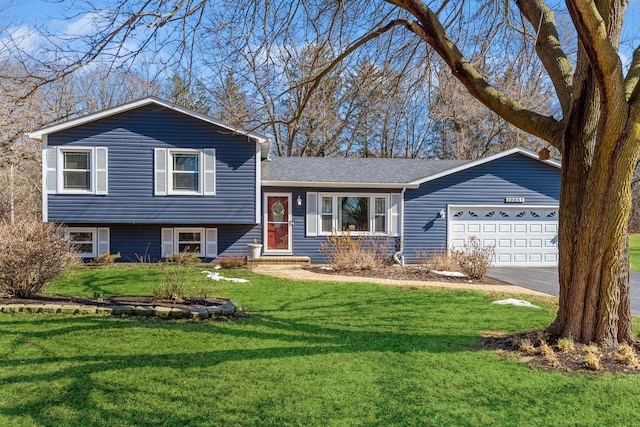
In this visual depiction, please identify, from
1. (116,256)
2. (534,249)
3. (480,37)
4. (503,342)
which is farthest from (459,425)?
(534,249)

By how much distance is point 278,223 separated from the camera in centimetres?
1483

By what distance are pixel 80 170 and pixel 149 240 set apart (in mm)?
2842

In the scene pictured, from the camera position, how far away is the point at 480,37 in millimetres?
7711

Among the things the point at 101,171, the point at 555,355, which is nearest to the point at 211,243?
the point at 101,171

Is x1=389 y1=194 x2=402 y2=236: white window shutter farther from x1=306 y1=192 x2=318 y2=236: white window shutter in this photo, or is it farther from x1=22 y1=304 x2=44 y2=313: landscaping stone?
x1=22 y1=304 x2=44 y2=313: landscaping stone

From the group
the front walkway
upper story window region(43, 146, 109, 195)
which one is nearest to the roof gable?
the front walkway

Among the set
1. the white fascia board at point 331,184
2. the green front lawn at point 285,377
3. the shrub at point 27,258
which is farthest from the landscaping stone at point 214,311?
the white fascia board at point 331,184

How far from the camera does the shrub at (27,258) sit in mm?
6820

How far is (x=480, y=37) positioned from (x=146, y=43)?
539 centimetres

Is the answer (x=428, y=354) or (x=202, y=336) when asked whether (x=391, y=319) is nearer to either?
(x=428, y=354)

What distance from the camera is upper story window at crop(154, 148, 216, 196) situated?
13.5 metres

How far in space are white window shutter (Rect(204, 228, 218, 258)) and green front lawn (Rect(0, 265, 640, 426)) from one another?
25.8ft

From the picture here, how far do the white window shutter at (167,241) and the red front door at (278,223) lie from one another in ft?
9.97

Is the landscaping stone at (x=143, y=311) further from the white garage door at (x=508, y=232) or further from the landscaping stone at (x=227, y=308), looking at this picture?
the white garage door at (x=508, y=232)
